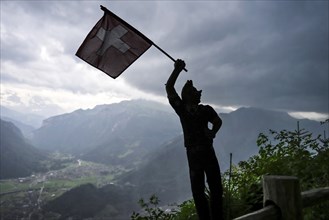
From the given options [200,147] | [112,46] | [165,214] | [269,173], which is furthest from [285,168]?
[112,46]

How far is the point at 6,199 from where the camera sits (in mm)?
175000

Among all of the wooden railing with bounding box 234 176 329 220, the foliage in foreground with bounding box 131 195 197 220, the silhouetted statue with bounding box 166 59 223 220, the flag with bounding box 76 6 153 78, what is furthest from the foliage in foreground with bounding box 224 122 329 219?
the flag with bounding box 76 6 153 78

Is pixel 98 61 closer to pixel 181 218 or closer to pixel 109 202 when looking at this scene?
pixel 181 218

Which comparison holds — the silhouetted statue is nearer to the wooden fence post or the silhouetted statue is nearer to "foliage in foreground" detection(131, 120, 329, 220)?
the wooden fence post

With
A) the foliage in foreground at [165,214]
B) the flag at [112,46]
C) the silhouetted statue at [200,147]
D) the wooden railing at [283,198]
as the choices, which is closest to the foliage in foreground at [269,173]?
the foliage in foreground at [165,214]

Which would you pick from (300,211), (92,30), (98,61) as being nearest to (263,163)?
(300,211)

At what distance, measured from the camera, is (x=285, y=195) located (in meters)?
3.57

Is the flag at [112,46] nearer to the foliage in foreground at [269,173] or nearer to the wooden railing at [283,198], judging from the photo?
the foliage in foreground at [269,173]

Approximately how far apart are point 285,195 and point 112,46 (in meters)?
5.06

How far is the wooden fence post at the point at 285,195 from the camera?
3.56 meters

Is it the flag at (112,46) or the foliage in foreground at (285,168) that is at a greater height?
the flag at (112,46)

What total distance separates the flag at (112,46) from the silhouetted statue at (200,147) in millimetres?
2290

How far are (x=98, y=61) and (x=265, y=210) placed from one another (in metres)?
4.97

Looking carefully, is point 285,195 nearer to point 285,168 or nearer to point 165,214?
point 165,214
